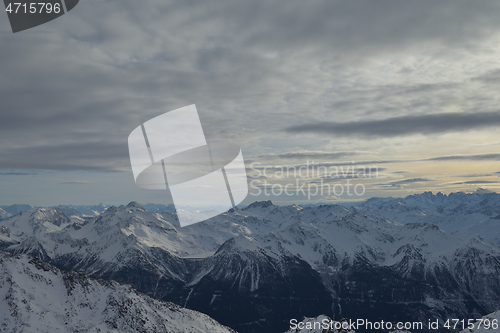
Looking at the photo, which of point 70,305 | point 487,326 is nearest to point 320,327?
point 487,326

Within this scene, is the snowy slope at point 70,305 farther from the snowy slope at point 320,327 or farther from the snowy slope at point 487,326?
the snowy slope at point 487,326

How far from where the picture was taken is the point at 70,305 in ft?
397

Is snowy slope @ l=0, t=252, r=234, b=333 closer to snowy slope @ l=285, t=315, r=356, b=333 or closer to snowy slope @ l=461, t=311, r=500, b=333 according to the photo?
snowy slope @ l=285, t=315, r=356, b=333

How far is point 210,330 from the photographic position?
15062 centimetres

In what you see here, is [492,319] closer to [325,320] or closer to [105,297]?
[325,320]

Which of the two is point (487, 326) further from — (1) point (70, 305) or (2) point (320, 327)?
(1) point (70, 305)

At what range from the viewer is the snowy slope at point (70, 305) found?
107500mm

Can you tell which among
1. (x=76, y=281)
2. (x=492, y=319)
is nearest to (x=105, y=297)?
(x=76, y=281)

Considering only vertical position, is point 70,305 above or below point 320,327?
above

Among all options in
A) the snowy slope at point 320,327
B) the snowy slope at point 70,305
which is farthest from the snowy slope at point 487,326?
the snowy slope at point 70,305

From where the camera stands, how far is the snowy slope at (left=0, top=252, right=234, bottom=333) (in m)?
108

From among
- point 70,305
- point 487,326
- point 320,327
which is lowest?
point 320,327

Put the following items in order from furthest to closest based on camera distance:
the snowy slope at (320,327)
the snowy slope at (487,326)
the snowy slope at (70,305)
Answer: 1. the snowy slope at (70,305)
2. the snowy slope at (320,327)
3. the snowy slope at (487,326)

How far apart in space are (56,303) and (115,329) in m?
23.7
